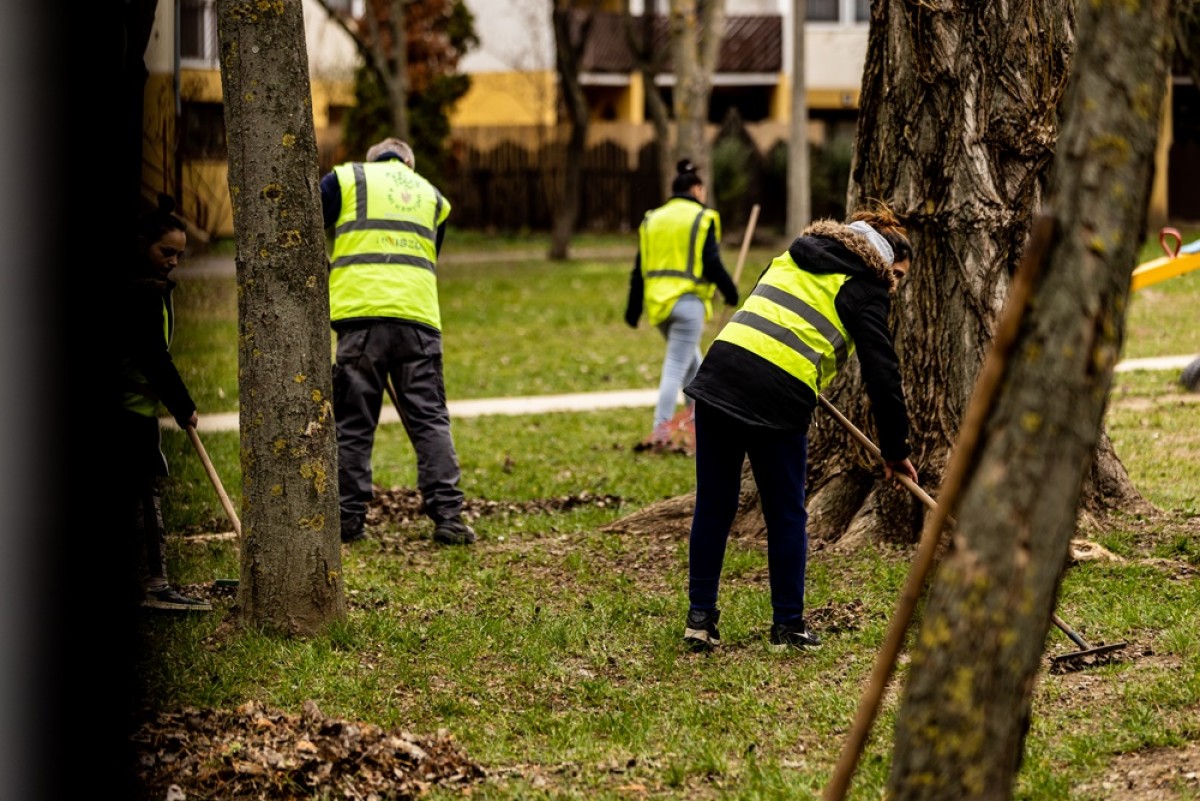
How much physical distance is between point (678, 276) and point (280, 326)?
16.2ft

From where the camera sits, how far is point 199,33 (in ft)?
30.7

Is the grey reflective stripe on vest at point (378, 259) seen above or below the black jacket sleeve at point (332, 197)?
below

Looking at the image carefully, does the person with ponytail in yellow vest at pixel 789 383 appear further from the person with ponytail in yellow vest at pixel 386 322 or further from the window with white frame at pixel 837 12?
the window with white frame at pixel 837 12

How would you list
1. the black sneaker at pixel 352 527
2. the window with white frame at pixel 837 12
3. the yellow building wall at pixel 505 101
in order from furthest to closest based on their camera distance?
1. the yellow building wall at pixel 505 101
2. the window with white frame at pixel 837 12
3. the black sneaker at pixel 352 527

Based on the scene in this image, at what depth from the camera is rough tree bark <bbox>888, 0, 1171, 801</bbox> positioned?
3.13 m

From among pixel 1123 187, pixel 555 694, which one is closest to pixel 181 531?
pixel 555 694

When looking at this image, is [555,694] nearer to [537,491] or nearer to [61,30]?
[61,30]

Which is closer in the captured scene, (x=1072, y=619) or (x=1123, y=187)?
(x=1123, y=187)

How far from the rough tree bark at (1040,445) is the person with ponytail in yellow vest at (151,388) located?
3.68 meters

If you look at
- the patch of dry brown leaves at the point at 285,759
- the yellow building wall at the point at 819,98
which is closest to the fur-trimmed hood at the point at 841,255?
the patch of dry brown leaves at the point at 285,759

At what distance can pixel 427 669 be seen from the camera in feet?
18.6

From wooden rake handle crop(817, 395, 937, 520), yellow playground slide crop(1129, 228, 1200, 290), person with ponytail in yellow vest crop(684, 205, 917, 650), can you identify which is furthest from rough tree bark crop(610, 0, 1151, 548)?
yellow playground slide crop(1129, 228, 1200, 290)

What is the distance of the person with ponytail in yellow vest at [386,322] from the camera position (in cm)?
772

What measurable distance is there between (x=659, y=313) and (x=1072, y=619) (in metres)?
4.94
